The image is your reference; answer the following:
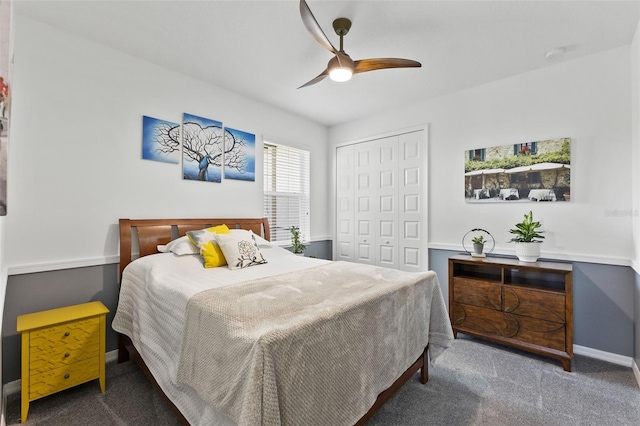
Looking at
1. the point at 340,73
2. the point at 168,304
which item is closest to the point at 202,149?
the point at 340,73

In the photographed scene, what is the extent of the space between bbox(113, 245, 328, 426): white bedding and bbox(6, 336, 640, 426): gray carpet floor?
0.34 m

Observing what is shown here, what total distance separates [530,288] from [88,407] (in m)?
3.62

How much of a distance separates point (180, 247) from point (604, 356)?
3960 millimetres

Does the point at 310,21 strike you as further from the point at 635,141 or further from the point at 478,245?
the point at 635,141

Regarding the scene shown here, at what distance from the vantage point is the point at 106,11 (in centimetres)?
216

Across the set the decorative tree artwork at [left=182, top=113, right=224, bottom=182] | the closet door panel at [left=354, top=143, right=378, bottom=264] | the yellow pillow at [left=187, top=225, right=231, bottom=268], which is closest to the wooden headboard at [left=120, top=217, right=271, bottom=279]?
the yellow pillow at [left=187, top=225, right=231, bottom=268]

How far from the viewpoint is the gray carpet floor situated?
185 cm

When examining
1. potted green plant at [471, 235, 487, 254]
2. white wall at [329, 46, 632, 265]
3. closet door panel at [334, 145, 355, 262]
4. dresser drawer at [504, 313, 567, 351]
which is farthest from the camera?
closet door panel at [334, 145, 355, 262]

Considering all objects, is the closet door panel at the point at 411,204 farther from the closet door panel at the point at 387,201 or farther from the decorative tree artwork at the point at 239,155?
the decorative tree artwork at the point at 239,155

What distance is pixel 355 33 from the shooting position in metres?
2.37

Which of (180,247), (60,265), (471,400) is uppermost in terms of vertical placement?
(180,247)

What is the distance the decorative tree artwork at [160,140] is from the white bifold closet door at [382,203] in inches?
97.6

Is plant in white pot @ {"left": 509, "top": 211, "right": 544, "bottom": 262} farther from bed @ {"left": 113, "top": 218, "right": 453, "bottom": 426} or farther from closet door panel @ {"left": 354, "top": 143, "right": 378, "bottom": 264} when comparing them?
closet door panel @ {"left": 354, "top": 143, "right": 378, "bottom": 264}

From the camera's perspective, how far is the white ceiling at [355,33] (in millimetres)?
2098
